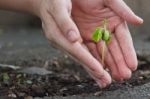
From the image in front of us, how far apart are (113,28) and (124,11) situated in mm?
Answer: 111

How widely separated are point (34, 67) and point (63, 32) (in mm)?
726

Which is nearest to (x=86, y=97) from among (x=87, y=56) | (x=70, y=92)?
(x=70, y=92)

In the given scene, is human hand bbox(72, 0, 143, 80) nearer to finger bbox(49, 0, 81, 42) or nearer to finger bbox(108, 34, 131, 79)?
finger bbox(108, 34, 131, 79)

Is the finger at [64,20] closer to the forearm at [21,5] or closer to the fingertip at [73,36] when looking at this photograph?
the fingertip at [73,36]

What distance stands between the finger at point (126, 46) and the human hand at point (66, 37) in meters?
0.13

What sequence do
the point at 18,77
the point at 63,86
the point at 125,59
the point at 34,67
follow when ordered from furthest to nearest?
1. the point at 34,67
2. the point at 18,77
3. the point at 63,86
4. the point at 125,59

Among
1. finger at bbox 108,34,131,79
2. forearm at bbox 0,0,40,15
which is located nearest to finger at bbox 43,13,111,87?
finger at bbox 108,34,131,79

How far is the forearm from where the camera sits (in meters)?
1.73

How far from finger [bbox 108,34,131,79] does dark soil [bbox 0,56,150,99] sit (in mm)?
120

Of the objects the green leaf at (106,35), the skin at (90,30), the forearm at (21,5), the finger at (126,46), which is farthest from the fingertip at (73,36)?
the forearm at (21,5)

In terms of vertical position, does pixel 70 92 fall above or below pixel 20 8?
below

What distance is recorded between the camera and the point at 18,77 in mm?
1845

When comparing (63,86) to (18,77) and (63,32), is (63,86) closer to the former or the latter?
(18,77)

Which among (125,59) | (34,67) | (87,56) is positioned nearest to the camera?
(87,56)
